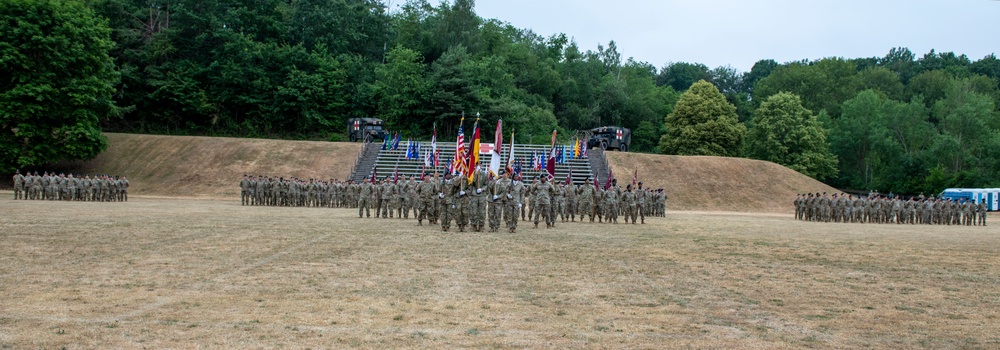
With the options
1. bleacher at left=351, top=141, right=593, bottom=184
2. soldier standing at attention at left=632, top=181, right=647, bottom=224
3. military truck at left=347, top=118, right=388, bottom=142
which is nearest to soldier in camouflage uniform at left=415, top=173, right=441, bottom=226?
soldier standing at attention at left=632, top=181, right=647, bottom=224

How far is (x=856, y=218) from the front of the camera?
35.2 meters

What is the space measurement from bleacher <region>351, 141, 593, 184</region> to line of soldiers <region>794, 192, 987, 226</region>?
1467 centimetres

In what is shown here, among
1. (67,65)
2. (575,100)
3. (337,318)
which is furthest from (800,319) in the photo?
(575,100)

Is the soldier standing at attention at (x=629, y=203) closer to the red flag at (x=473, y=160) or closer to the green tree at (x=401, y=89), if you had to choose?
the red flag at (x=473, y=160)

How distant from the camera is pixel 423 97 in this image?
61.2 meters

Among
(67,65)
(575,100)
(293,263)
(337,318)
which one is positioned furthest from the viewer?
(575,100)

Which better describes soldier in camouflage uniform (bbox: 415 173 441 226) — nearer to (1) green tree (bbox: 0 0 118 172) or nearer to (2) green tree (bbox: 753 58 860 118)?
(1) green tree (bbox: 0 0 118 172)

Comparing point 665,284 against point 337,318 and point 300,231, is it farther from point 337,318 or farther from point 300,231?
point 300,231

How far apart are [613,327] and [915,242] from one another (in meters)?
15.7

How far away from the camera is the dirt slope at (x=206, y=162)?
148 ft

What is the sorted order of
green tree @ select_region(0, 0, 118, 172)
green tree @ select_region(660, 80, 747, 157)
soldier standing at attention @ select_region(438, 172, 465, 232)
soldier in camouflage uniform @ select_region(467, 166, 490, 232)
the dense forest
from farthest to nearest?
green tree @ select_region(660, 80, 747, 157)
the dense forest
green tree @ select_region(0, 0, 118, 172)
soldier standing at attention @ select_region(438, 172, 465, 232)
soldier in camouflage uniform @ select_region(467, 166, 490, 232)

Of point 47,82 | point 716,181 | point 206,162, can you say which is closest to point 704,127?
point 716,181

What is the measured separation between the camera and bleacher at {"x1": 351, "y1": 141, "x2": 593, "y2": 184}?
46562mm

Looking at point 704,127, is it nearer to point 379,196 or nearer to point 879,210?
point 879,210
